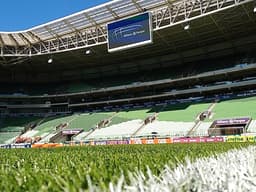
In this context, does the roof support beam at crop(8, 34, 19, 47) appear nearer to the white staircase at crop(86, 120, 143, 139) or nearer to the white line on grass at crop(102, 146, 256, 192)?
the white staircase at crop(86, 120, 143, 139)

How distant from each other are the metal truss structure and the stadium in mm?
133

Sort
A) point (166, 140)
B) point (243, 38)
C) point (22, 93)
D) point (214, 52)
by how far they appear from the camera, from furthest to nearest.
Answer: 1. point (22, 93)
2. point (214, 52)
3. point (243, 38)
4. point (166, 140)

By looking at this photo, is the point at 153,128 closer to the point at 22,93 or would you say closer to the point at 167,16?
the point at 167,16

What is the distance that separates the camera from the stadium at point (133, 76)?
1656 inches

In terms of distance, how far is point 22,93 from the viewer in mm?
68188

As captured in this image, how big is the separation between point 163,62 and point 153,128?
17.1 meters

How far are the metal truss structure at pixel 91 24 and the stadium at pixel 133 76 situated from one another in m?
0.13

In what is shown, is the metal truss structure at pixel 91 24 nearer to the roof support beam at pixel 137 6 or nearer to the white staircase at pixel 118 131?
the roof support beam at pixel 137 6

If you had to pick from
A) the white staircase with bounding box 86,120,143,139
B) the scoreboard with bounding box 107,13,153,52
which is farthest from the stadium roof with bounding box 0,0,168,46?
the white staircase with bounding box 86,120,143,139

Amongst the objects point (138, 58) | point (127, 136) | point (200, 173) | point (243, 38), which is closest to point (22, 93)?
point (138, 58)

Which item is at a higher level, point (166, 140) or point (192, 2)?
point (192, 2)

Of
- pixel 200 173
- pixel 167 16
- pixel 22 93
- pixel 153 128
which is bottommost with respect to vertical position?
pixel 200 173

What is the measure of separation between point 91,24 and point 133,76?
1657 cm

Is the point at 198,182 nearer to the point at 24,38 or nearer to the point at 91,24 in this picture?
the point at 91,24
